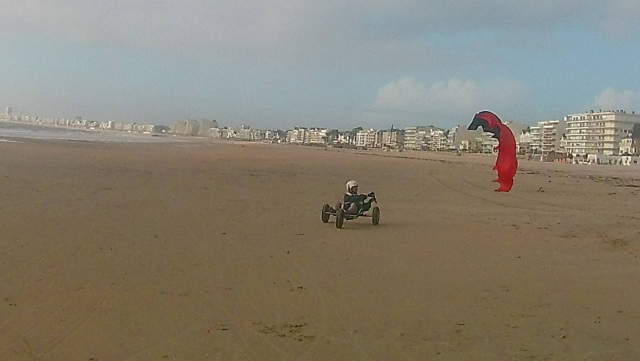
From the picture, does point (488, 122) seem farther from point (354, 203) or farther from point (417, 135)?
point (417, 135)

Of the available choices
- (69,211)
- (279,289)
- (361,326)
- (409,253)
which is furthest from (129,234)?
(361,326)

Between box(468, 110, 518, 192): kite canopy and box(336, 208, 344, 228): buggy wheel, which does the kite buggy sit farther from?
box(468, 110, 518, 192): kite canopy

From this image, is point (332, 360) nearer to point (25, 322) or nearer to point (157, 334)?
point (157, 334)

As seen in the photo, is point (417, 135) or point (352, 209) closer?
point (352, 209)

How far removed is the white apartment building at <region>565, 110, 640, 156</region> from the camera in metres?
115

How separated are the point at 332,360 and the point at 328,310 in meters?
1.18

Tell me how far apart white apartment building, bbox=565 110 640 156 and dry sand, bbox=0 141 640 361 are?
113511 mm

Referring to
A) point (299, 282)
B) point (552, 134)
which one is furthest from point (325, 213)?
point (552, 134)

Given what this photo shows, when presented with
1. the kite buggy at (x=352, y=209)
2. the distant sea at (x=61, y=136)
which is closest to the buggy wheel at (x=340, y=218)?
the kite buggy at (x=352, y=209)

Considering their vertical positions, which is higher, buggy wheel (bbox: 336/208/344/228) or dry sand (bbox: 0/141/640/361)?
buggy wheel (bbox: 336/208/344/228)

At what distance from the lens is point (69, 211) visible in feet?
33.1

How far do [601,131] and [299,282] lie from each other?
411 ft

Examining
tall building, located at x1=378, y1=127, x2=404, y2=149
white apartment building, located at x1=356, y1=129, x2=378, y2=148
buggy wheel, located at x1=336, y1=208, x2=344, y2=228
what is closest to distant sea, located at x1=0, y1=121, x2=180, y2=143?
buggy wheel, located at x1=336, y1=208, x2=344, y2=228

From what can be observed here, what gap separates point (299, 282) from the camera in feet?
20.6
